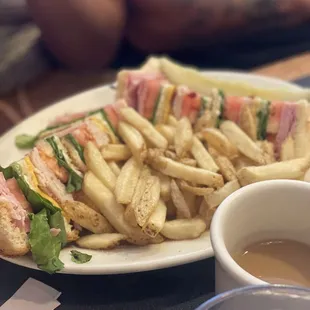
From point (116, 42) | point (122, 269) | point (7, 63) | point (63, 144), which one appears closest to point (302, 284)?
point (122, 269)

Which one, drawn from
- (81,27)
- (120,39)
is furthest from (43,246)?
(120,39)

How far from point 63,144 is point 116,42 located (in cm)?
112

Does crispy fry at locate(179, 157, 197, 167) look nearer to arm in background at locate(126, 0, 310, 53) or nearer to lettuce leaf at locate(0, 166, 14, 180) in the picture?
lettuce leaf at locate(0, 166, 14, 180)

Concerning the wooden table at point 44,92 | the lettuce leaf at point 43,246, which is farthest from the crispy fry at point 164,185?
the wooden table at point 44,92

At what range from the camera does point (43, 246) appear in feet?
3.03

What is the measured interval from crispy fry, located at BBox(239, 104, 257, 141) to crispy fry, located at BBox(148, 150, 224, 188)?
18cm

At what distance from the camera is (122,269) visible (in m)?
0.92

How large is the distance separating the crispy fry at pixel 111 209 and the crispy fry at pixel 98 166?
12 millimetres

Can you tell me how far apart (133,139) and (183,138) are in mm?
95

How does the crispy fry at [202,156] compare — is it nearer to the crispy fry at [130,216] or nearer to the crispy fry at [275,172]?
the crispy fry at [275,172]

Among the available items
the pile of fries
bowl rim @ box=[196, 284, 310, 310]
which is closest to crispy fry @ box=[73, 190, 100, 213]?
the pile of fries

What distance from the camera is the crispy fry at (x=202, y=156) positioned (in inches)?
42.7

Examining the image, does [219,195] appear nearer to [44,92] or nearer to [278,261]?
[278,261]

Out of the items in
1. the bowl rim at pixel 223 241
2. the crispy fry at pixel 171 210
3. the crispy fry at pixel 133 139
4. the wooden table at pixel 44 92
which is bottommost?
the wooden table at pixel 44 92
